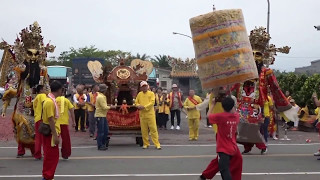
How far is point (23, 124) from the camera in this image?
438 inches

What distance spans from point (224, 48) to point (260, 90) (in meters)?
4.01

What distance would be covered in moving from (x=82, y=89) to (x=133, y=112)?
14.8 feet

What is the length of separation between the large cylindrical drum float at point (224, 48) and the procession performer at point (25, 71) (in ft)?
16.5

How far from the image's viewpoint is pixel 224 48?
23.9 ft

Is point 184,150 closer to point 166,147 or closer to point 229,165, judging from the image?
point 166,147

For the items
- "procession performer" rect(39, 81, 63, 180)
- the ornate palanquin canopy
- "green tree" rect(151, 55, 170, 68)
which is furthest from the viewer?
"green tree" rect(151, 55, 170, 68)

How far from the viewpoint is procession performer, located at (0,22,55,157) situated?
1113 cm

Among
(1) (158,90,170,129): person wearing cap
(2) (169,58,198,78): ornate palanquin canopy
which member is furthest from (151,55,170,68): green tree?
(1) (158,90,170,129): person wearing cap

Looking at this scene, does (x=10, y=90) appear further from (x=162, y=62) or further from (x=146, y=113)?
(x=162, y=62)

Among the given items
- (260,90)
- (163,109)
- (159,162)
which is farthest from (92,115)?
(260,90)

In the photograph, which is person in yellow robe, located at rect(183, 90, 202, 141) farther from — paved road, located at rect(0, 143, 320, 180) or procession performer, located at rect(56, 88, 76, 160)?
procession performer, located at rect(56, 88, 76, 160)

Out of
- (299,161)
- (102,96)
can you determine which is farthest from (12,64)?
(299,161)

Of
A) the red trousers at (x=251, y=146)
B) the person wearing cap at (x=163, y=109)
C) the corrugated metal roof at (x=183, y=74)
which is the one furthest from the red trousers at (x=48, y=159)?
the corrugated metal roof at (x=183, y=74)

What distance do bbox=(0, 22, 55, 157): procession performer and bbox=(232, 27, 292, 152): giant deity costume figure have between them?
4.40 m
